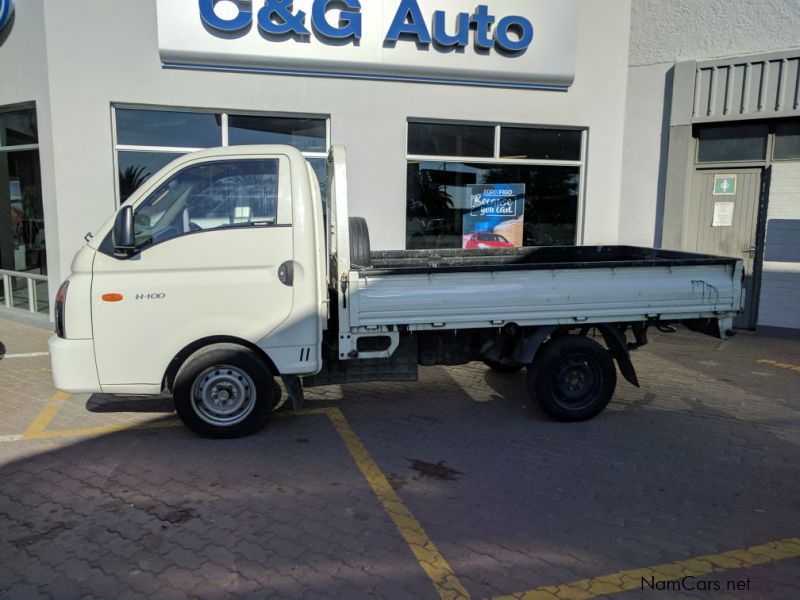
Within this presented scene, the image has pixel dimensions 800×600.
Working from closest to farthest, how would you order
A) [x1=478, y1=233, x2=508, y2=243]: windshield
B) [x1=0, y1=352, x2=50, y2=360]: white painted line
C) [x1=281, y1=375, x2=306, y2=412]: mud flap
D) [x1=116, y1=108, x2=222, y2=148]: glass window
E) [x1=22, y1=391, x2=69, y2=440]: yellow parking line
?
1. [x1=281, y1=375, x2=306, y2=412]: mud flap
2. [x1=22, y1=391, x2=69, y2=440]: yellow parking line
3. [x1=0, y1=352, x2=50, y2=360]: white painted line
4. [x1=116, y1=108, x2=222, y2=148]: glass window
5. [x1=478, y1=233, x2=508, y2=243]: windshield

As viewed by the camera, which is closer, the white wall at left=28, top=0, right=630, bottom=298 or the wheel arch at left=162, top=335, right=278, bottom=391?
the wheel arch at left=162, top=335, right=278, bottom=391

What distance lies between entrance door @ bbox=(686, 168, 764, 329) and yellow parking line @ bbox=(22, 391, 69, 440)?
9.22 meters

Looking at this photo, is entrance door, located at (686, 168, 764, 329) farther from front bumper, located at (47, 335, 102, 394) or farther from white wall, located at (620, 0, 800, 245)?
front bumper, located at (47, 335, 102, 394)

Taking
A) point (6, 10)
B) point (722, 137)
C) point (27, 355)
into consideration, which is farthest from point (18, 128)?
point (722, 137)

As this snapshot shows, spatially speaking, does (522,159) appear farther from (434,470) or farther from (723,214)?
(434,470)

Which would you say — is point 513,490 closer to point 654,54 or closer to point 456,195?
point 456,195

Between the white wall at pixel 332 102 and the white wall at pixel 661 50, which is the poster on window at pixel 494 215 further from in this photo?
the white wall at pixel 661 50

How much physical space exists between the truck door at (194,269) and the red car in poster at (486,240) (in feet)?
18.3

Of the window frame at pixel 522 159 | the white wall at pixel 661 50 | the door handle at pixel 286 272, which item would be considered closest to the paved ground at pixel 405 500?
the door handle at pixel 286 272

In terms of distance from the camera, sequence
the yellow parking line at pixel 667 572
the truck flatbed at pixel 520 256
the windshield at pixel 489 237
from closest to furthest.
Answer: the yellow parking line at pixel 667 572 < the truck flatbed at pixel 520 256 < the windshield at pixel 489 237

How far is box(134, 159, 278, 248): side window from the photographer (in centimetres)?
455

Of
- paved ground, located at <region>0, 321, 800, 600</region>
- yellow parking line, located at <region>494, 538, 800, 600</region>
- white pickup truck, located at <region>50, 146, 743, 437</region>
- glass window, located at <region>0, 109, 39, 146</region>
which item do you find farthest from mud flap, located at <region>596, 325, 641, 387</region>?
glass window, located at <region>0, 109, 39, 146</region>

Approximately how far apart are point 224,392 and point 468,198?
6171mm

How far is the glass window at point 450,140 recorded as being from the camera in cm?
939
